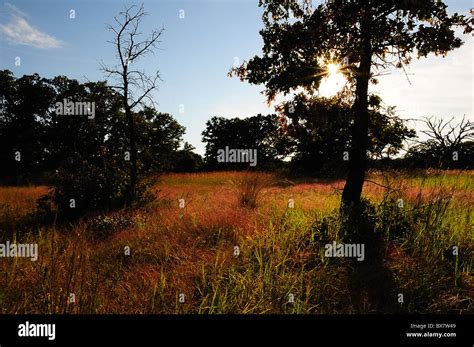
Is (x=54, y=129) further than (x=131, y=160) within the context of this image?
Yes

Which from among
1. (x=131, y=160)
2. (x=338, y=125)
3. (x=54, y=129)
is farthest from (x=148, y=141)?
(x=338, y=125)

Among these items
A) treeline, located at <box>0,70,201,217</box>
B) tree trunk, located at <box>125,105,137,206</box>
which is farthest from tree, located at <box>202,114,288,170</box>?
tree trunk, located at <box>125,105,137,206</box>

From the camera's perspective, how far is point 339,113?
21.0 feet

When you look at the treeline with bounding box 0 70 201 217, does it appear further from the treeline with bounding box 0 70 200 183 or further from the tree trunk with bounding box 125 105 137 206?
the tree trunk with bounding box 125 105 137 206

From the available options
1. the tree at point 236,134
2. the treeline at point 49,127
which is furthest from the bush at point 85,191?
the tree at point 236,134

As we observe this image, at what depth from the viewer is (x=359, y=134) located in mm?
6309

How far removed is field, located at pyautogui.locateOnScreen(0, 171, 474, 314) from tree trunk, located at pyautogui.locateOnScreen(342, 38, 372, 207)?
600 millimetres

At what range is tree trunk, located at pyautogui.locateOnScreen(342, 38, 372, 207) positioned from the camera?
6.28 meters

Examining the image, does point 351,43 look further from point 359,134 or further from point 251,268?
point 251,268

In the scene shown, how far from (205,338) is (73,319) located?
110 cm

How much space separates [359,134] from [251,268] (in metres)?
3.75

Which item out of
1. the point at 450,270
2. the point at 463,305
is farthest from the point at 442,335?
the point at 450,270

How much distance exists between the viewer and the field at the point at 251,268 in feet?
10.5

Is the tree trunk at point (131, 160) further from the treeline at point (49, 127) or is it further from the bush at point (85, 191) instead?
the treeline at point (49, 127)
